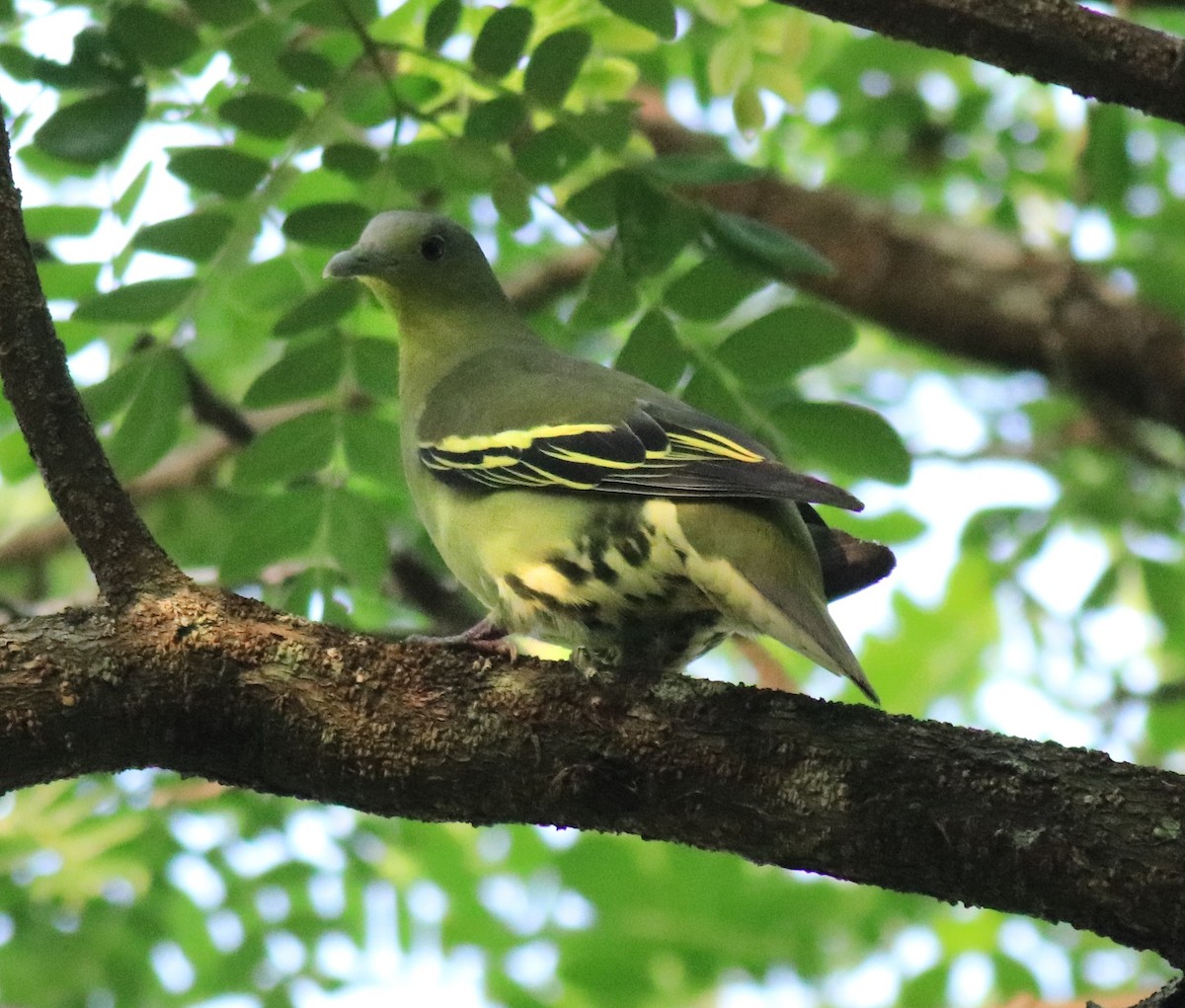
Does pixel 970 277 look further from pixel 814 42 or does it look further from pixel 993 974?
pixel 993 974

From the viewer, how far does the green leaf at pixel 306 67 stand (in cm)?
492

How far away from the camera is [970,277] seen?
900cm

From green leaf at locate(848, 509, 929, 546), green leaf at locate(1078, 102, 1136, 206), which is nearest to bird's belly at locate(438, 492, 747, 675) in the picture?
green leaf at locate(848, 509, 929, 546)

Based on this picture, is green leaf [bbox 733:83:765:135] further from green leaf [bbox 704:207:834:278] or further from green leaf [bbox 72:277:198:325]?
green leaf [bbox 72:277:198:325]

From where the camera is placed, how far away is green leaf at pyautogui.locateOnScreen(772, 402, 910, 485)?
4895 mm

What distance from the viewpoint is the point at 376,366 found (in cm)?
549

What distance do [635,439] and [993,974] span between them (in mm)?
3254

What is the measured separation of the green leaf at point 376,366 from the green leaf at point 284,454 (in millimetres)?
417

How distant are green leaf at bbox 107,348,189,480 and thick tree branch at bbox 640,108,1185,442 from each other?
13.8ft

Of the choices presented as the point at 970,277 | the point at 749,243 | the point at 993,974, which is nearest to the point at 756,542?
the point at 749,243

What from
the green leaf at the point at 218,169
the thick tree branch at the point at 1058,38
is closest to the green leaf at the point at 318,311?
the green leaf at the point at 218,169

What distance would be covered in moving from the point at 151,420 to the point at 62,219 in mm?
1063

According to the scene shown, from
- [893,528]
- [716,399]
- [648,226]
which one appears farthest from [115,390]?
[893,528]

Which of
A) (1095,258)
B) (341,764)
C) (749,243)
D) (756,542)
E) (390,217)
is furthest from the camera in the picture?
(1095,258)
